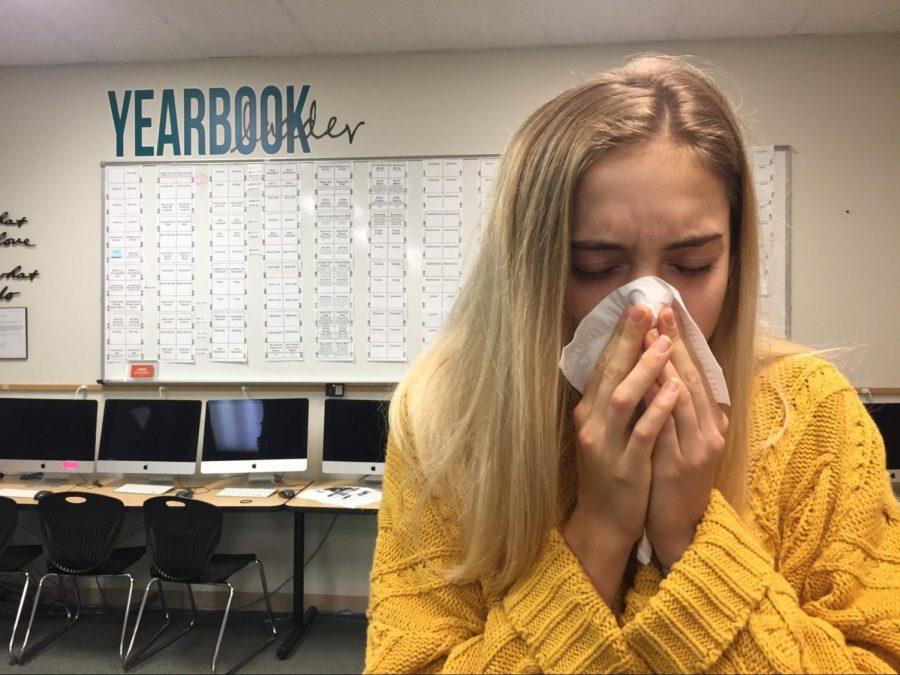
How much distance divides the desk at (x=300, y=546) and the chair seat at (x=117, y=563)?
915 millimetres

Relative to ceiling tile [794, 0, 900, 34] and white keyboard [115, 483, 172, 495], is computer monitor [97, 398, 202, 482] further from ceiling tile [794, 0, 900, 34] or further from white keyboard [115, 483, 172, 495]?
ceiling tile [794, 0, 900, 34]

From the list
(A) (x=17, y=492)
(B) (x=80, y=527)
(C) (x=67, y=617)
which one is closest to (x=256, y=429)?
(B) (x=80, y=527)

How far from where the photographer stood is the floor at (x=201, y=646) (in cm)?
288

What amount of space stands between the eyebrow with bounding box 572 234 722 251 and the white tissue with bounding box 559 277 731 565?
5 centimetres

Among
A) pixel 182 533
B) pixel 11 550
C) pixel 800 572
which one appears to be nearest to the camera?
pixel 800 572

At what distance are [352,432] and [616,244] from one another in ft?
9.39

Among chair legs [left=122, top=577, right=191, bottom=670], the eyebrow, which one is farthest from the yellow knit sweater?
chair legs [left=122, top=577, right=191, bottom=670]

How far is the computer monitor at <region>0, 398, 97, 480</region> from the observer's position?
3428 millimetres

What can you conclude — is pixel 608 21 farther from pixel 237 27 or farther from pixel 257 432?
pixel 257 432

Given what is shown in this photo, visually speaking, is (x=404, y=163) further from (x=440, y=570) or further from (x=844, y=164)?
(x=440, y=570)

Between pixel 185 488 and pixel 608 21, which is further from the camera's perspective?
pixel 185 488

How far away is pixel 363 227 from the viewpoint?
3.52 m

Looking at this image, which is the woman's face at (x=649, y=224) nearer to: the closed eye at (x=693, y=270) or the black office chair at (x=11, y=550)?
the closed eye at (x=693, y=270)

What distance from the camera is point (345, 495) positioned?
10.3 ft
